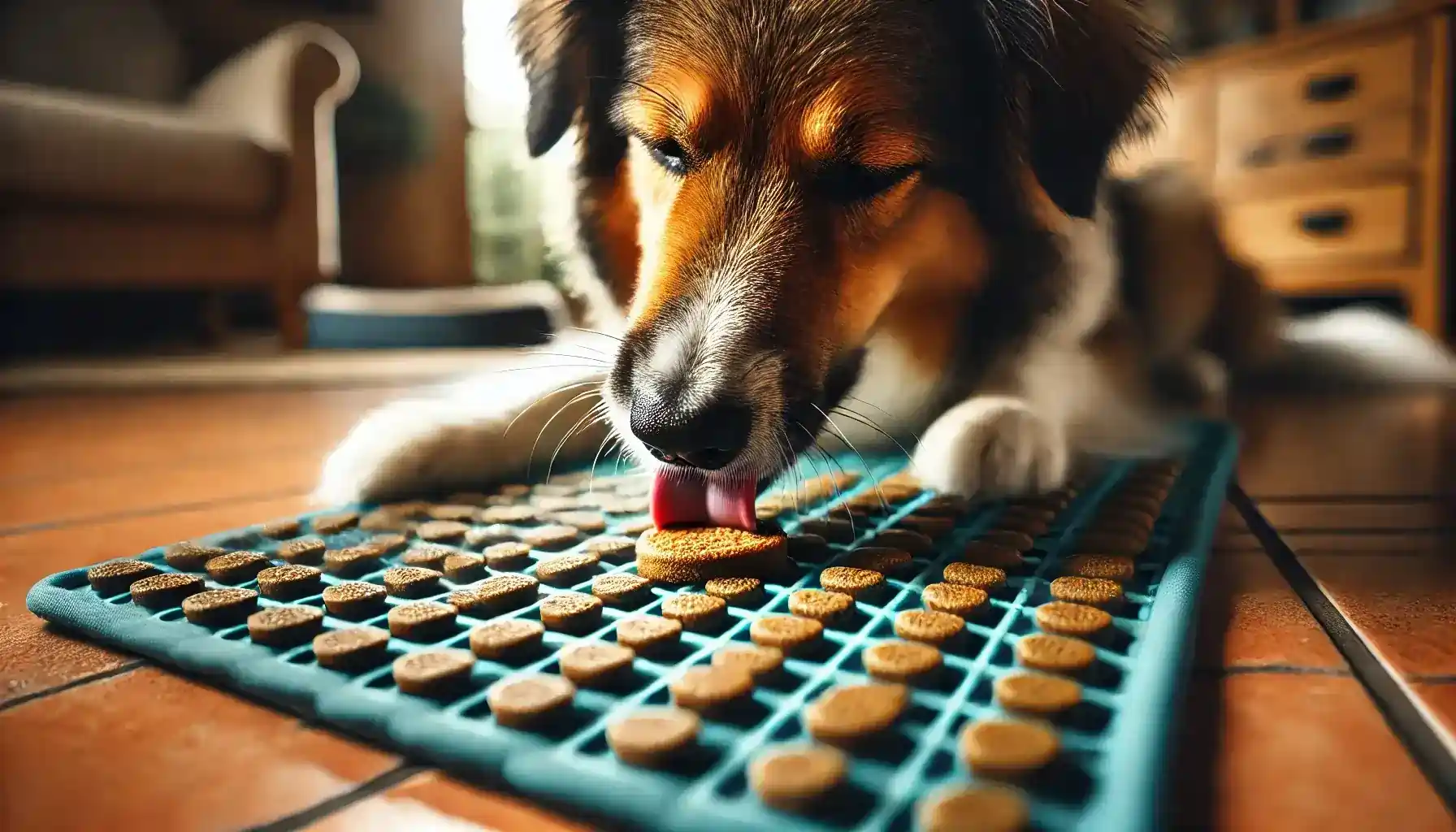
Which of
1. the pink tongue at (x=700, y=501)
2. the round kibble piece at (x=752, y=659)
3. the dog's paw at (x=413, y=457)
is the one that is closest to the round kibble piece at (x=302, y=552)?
the dog's paw at (x=413, y=457)

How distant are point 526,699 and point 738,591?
0.26 m

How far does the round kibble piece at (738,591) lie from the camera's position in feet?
2.55

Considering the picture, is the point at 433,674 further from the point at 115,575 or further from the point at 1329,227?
the point at 1329,227

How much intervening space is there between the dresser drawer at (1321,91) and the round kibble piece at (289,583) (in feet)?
14.0

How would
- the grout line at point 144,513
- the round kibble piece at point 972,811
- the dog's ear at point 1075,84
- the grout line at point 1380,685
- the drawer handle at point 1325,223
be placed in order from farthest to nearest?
the drawer handle at point 1325,223, the dog's ear at point 1075,84, the grout line at point 144,513, the grout line at point 1380,685, the round kibble piece at point 972,811

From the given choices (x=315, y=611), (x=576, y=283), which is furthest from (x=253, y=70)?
(x=315, y=611)

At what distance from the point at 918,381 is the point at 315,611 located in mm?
966

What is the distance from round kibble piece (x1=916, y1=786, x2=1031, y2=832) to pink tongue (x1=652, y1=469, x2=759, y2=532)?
49 cm

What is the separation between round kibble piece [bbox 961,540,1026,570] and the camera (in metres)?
0.85

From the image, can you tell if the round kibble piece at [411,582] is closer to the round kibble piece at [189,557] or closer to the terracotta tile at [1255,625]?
the round kibble piece at [189,557]

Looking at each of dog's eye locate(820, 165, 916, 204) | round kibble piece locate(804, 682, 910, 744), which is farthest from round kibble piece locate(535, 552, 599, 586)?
dog's eye locate(820, 165, 916, 204)

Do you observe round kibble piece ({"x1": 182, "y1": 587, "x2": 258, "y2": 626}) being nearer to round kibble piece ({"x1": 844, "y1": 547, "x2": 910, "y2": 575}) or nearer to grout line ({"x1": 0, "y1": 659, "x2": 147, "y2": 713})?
grout line ({"x1": 0, "y1": 659, "x2": 147, "y2": 713})

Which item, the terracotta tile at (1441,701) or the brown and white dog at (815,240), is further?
the brown and white dog at (815,240)

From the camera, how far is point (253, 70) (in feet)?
→ 12.8
